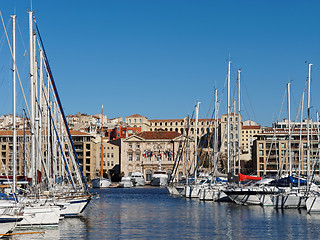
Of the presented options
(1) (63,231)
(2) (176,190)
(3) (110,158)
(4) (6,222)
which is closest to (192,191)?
(2) (176,190)

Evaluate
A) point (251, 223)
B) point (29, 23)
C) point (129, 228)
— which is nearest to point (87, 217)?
point (129, 228)

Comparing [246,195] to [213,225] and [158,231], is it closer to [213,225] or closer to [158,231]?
[213,225]

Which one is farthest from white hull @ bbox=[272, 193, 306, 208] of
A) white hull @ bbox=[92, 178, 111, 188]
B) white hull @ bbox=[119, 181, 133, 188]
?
white hull @ bbox=[119, 181, 133, 188]

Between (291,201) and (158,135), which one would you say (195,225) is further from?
(158,135)

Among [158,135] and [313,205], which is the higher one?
[158,135]

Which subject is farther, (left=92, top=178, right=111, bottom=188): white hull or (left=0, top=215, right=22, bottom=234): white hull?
(left=92, top=178, right=111, bottom=188): white hull

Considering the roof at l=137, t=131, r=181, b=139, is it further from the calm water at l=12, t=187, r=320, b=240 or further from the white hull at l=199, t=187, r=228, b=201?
the calm water at l=12, t=187, r=320, b=240

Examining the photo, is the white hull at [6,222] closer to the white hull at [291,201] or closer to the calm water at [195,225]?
the calm water at [195,225]

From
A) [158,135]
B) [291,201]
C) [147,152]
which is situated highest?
[158,135]

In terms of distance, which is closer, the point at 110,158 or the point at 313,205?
the point at 313,205

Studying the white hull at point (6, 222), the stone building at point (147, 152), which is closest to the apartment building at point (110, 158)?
the stone building at point (147, 152)

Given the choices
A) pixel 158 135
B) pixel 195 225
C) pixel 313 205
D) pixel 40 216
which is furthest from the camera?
pixel 158 135

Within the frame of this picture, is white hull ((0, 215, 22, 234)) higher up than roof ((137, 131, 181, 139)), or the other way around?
roof ((137, 131, 181, 139))

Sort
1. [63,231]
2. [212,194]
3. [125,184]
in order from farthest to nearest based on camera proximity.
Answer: [125,184] → [212,194] → [63,231]
